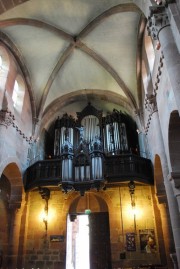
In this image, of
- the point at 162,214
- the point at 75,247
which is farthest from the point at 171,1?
the point at 75,247

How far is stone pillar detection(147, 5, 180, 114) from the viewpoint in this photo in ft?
18.0

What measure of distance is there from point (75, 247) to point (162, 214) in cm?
1154

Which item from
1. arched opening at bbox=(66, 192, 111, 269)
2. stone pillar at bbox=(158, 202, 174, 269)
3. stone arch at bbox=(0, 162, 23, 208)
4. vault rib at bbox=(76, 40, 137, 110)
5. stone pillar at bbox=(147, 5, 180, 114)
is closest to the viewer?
stone pillar at bbox=(147, 5, 180, 114)

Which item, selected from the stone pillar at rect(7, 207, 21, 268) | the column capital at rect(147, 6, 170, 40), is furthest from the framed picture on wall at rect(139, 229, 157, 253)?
the column capital at rect(147, 6, 170, 40)

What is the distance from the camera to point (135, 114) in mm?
13531

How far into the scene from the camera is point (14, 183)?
477 inches

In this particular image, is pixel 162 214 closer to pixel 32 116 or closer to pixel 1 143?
pixel 1 143

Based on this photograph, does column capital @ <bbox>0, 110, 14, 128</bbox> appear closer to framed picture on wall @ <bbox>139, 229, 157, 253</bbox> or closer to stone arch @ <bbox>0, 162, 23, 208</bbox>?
stone arch @ <bbox>0, 162, 23, 208</bbox>

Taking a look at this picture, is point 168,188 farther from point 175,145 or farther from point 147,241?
point 147,241

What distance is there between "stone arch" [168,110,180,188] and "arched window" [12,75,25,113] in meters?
8.04

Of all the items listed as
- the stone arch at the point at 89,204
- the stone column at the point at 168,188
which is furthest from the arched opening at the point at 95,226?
the stone column at the point at 168,188

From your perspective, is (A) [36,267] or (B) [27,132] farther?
(B) [27,132]

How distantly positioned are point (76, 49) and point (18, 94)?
13.1 ft

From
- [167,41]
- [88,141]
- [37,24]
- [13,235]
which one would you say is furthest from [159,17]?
[13,235]
